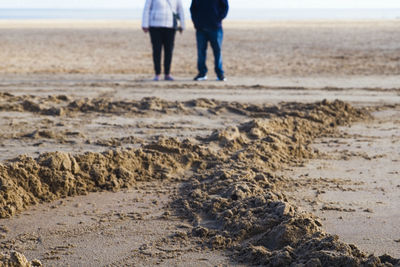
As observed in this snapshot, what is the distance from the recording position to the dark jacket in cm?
971

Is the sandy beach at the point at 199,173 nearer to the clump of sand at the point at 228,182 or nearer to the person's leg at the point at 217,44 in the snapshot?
the clump of sand at the point at 228,182

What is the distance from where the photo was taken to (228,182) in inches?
174

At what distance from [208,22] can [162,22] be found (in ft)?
2.53

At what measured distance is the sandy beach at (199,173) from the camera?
3398 mm

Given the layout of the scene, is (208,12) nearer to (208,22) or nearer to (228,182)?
(208,22)

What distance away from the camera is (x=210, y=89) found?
9.19m

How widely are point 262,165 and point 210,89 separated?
428cm

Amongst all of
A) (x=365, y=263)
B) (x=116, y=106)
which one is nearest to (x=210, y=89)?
(x=116, y=106)

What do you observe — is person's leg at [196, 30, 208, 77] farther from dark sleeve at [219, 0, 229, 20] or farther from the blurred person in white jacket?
dark sleeve at [219, 0, 229, 20]

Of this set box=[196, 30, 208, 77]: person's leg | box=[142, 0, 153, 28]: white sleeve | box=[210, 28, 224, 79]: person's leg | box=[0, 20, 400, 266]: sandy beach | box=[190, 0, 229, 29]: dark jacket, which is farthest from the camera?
box=[196, 30, 208, 77]: person's leg

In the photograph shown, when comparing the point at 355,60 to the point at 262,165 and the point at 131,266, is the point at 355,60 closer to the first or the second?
the point at 262,165

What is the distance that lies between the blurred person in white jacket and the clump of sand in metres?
3.77

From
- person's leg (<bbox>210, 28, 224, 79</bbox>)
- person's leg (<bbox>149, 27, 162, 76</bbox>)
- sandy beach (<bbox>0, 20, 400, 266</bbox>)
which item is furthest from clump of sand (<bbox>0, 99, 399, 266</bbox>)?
person's leg (<bbox>149, 27, 162, 76</bbox>)

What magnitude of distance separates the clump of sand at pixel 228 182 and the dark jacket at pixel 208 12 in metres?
3.57
